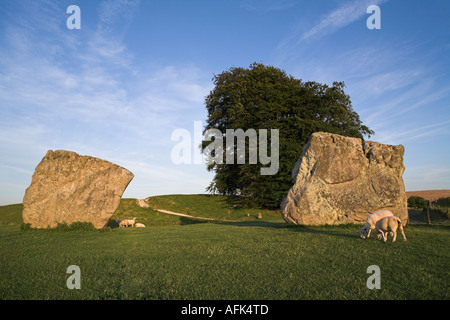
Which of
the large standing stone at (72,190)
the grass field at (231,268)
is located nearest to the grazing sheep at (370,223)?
the grass field at (231,268)

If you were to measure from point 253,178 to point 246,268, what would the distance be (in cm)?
2161

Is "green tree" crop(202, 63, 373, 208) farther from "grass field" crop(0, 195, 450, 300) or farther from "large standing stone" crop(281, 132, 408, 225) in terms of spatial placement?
"grass field" crop(0, 195, 450, 300)

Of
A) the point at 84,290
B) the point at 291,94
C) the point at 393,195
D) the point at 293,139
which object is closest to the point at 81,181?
the point at 84,290

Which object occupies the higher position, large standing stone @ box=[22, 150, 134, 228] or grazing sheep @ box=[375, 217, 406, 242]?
large standing stone @ box=[22, 150, 134, 228]

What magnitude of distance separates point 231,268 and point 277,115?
24.2 metres

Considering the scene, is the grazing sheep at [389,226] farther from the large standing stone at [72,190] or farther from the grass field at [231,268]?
Result: the large standing stone at [72,190]

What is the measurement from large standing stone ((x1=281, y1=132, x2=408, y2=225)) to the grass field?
3.38m

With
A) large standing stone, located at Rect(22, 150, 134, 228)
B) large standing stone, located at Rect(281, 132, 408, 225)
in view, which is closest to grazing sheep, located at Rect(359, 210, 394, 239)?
large standing stone, located at Rect(281, 132, 408, 225)

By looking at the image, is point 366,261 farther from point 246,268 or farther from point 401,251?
point 246,268

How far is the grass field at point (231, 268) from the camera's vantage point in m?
5.08

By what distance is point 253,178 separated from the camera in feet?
92.1

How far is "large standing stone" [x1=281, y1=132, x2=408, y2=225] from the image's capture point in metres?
14.4

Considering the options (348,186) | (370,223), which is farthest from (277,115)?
(370,223)
